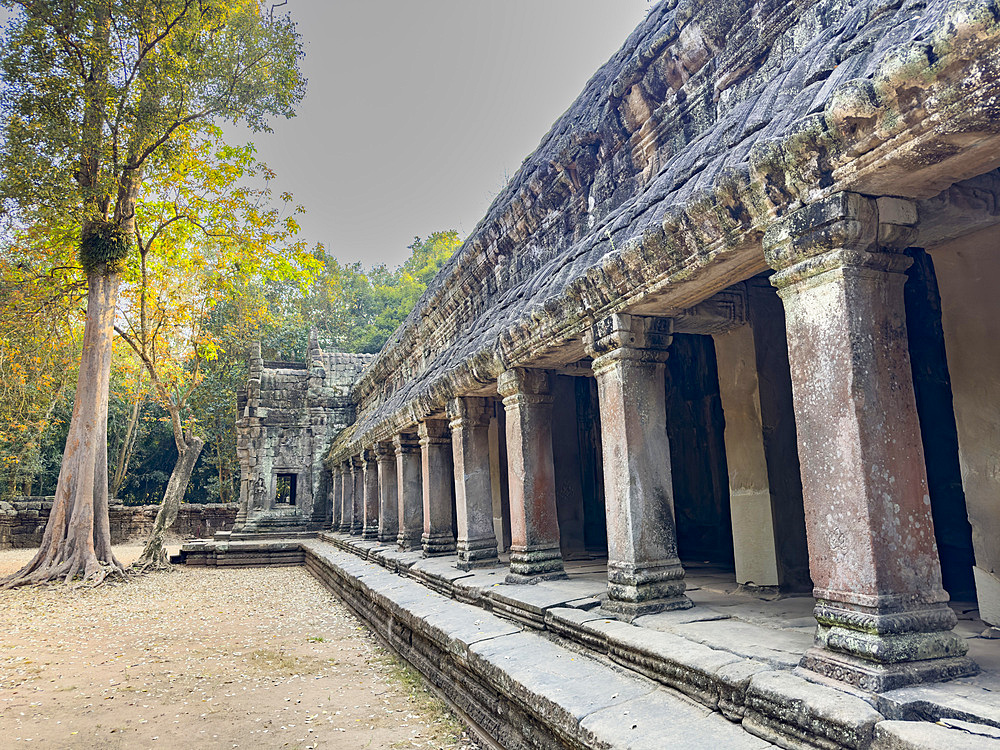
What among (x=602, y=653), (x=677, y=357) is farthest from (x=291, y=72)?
(x=602, y=653)

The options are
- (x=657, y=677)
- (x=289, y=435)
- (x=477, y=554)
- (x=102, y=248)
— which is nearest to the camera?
(x=657, y=677)

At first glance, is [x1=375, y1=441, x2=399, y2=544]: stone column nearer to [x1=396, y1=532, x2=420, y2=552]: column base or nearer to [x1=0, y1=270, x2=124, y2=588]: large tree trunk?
[x1=396, y1=532, x2=420, y2=552]: column base

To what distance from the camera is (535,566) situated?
217 inches

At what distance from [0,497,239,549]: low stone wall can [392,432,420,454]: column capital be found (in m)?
16.5

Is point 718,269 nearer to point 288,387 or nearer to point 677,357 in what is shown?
point 677,357

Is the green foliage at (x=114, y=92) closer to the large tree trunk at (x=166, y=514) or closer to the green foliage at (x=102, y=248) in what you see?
the green foliage at (x=102, y=248)

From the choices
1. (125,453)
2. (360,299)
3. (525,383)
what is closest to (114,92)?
(525,383)

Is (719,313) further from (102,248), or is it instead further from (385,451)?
(102,248)

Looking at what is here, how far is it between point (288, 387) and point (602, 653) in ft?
59.3

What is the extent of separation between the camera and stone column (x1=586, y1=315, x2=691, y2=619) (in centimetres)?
399

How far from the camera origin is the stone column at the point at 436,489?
809 centimetres

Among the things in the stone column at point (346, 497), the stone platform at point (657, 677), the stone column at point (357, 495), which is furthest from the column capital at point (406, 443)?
the stone column at point (346, 497)

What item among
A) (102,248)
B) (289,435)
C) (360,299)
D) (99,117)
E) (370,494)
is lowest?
(370,494)

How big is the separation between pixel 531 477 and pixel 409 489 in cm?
432
